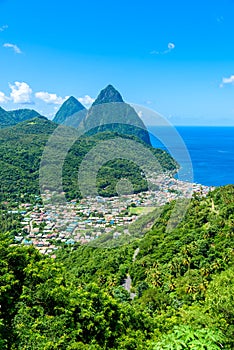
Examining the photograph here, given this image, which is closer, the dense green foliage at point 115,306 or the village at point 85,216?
the dense green foliage at point 115,306

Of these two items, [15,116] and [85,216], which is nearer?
[85,216]

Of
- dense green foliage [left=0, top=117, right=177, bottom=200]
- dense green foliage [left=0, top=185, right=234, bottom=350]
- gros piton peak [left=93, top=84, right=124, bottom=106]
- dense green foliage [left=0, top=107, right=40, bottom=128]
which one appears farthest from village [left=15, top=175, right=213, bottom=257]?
dense green foliage [left=0, top=107, right=40, bottom=128]

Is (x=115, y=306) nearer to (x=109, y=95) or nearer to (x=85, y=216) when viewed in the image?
(x=85, y=216)

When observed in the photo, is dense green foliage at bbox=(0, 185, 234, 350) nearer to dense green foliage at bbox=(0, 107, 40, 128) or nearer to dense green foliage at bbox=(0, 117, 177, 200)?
dense green foliage at bbox=(0, 117, 177, 200)

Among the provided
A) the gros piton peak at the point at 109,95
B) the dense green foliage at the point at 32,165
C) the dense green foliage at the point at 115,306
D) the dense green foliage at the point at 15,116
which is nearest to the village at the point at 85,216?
the dense green foliage at the point at 32,165

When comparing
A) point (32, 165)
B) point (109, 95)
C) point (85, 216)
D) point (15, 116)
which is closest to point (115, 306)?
point (85, 216)

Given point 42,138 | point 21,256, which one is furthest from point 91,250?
point 42,138

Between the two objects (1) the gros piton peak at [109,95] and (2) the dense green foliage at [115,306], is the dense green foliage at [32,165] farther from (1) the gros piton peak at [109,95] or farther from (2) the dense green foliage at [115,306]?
(1) the gros piton peak at [109,95]
